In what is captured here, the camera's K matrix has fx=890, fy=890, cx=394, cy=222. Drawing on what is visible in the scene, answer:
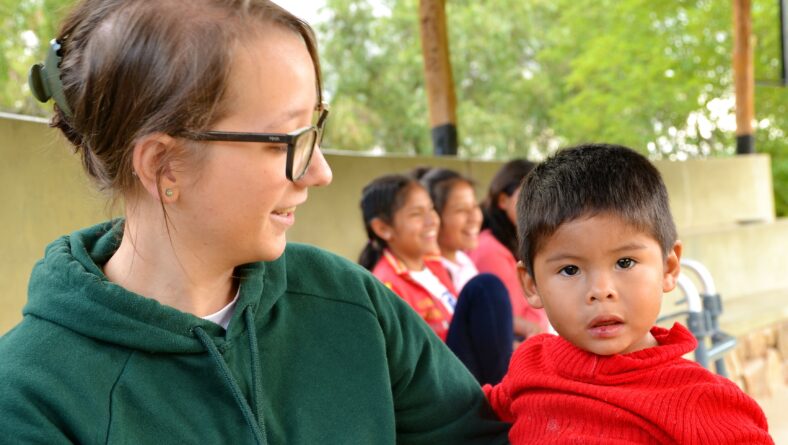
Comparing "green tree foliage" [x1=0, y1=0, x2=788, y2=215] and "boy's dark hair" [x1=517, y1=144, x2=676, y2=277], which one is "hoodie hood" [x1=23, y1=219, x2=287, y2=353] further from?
"green tree foliage" [x1=0, y1=0, x2=788, y2=215]

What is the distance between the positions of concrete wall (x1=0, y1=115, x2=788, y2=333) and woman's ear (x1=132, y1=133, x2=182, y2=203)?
0.14m

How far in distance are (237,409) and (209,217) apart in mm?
274

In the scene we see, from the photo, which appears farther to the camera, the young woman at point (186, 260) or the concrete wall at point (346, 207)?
the concrete wall at point (346, 207)

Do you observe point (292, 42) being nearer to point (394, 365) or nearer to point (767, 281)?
point (394, 365)

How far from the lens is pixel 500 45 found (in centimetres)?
1748

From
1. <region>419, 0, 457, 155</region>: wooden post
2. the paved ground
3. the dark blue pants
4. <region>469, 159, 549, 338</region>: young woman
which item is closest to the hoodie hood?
the dark blue pants

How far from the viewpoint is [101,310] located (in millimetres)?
1173

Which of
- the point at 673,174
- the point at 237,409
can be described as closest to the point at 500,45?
the point at 673,174

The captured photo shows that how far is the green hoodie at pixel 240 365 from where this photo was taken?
112 cm

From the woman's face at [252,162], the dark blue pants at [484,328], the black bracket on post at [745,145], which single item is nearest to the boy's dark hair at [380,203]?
the dark blue pants at [484,328]

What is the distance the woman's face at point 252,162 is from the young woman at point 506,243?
2574mm

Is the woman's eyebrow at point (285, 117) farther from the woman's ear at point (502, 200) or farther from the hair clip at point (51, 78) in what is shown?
the woman's ear at point (502, 200)

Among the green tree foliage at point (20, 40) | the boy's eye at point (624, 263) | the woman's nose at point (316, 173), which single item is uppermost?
the green tree foliage at point (20, 40)

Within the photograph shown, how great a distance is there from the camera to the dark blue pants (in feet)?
8.21
